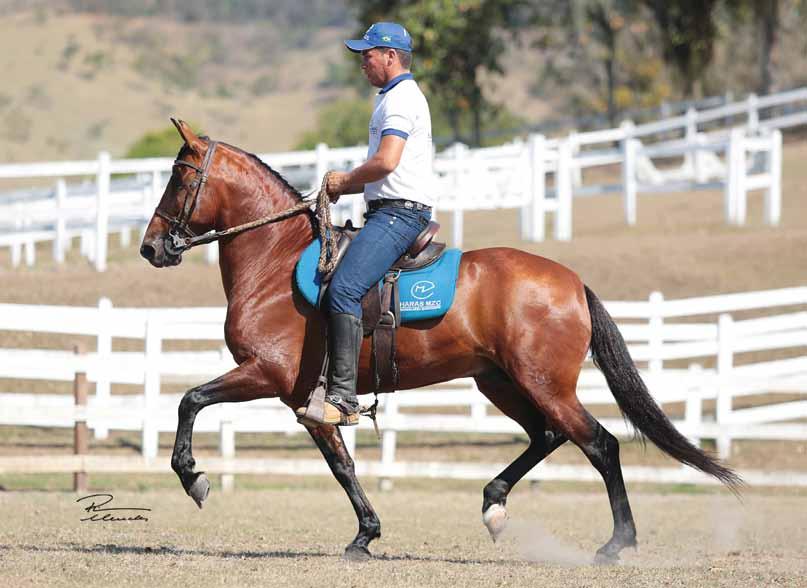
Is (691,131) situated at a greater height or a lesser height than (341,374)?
greater

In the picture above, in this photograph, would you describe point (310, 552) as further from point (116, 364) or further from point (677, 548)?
point (116, 364)

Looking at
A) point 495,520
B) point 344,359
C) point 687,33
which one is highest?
point 687,33

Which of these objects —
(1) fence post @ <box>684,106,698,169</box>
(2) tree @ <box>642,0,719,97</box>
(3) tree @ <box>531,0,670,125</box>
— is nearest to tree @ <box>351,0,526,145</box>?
(3) tree @ <box>531,0,670,125</box>

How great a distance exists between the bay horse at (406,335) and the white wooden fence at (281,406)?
4.29 metres

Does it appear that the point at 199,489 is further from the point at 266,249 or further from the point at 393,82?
the point at 393,82

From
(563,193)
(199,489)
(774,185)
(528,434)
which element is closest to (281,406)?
(528,434)

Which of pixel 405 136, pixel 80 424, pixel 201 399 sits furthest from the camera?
pixel 80 424

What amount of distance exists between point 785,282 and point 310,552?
39.7 feet

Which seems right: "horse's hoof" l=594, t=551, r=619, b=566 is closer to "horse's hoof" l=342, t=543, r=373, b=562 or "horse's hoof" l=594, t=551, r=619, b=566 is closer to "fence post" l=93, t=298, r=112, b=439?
"horse's hoof" l=342, t=543, r=373, b=562

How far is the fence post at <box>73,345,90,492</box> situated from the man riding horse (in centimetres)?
520

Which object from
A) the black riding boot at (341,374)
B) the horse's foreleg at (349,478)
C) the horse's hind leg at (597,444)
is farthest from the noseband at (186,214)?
the horse's hind leg at (597,444)

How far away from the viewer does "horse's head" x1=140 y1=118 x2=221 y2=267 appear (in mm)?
8406

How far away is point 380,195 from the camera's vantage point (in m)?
8.23

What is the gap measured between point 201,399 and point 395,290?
1.35m
